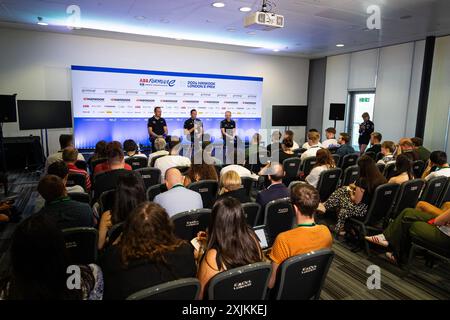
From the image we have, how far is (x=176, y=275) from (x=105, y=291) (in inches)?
15.2

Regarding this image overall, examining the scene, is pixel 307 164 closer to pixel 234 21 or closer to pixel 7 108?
pixel 234 21

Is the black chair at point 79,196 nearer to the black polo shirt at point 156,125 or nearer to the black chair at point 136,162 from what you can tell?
the black chair at point 136,162

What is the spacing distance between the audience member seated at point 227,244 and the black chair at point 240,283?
126mm

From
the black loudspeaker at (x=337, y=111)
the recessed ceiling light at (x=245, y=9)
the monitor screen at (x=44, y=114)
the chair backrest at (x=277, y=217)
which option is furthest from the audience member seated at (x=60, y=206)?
the black loudspeaker at (x=337, y=111)

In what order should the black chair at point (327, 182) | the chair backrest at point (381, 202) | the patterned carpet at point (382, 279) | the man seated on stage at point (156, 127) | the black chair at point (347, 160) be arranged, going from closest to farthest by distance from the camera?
the patterned carpet at point (382, 279) → the chair backrest at point (381, 202) → the black chair at point (327, 182) → the black chair at point (347, 160) → the man seated on stage at point (156, 127)

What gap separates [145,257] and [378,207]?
10.7 ft

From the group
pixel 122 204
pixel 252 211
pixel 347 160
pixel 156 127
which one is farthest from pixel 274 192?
pixel 156 127

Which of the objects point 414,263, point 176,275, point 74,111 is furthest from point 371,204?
point 74,111

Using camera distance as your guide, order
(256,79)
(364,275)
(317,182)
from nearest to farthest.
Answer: (364,275)
(317,182)
(256,79)

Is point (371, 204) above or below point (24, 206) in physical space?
above

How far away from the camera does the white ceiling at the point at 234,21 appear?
5.84 m

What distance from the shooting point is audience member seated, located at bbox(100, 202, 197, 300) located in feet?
5.55

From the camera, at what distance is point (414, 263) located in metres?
3.77
